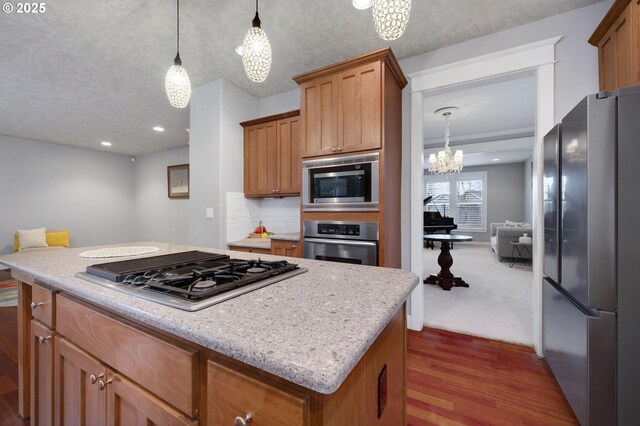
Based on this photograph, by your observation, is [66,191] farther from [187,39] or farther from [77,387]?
[77,387]

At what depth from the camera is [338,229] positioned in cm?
239

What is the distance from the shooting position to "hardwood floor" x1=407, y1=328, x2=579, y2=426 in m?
1.49

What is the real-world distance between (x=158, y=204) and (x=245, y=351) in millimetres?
7285

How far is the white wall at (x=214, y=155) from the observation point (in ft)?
10.1

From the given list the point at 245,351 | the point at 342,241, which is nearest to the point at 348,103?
the point at 342,241

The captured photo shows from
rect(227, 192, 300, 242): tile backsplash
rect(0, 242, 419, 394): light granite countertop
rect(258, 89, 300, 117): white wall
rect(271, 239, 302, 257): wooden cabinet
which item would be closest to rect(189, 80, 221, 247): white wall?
rect(227, 192, 300, 242): tile backsplash

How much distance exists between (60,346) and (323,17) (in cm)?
257

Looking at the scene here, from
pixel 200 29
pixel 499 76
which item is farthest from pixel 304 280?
pixel 499 76

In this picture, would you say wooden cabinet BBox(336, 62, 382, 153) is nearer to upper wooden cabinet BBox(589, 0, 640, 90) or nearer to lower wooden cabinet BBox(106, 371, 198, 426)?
upper wooden cabinet BBox(589, 0, 640, 90)

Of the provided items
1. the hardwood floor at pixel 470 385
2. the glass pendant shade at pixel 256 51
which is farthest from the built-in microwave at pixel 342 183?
the hardwood floor at pixel 470 385

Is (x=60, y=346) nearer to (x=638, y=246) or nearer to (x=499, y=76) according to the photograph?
(x=638, y=246)

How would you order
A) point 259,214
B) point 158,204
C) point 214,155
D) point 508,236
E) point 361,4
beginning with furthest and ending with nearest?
point 158,204
point 508,236
point 259,214
point 214,155
point 361,4

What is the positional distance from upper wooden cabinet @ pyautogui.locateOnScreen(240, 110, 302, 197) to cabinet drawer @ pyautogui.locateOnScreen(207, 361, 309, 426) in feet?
8.01

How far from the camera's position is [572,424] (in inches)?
56.3
